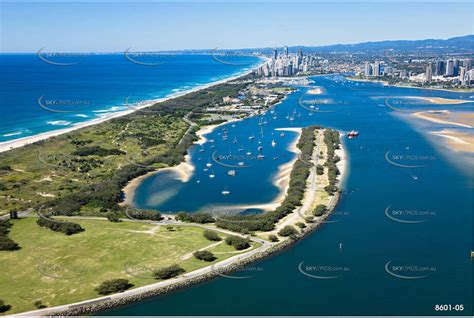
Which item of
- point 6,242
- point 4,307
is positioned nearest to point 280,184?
point 6,242

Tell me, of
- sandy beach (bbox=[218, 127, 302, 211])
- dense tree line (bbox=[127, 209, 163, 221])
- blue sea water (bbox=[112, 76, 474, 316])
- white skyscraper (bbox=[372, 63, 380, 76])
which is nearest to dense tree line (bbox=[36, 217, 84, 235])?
dense tree line (bbox=[127, 209, 163, 221])

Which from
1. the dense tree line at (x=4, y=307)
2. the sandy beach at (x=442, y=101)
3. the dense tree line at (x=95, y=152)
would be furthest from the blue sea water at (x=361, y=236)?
the sandy beach at (x=442, y=101)

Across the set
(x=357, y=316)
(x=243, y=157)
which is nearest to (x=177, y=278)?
(x=357, y=316)

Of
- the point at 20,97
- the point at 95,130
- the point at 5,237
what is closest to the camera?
the point at 5,237

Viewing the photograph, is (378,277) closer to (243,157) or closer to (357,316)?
(357,316)

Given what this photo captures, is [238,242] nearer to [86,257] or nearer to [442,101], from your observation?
[86,257]

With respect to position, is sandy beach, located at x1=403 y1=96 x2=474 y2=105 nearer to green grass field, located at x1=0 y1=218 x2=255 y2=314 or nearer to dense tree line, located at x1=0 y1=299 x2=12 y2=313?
green grass field, located at x1=0 y1=218 x2=255 y2=314
